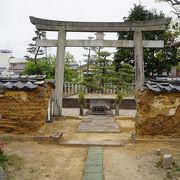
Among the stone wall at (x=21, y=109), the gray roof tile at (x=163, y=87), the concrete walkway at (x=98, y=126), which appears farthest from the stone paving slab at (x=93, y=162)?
the concrete walkway at (x=98, y=126)

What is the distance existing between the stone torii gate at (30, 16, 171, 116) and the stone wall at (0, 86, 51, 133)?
19.7 feet

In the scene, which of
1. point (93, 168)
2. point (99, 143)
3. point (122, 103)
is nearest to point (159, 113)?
point (99, 143)

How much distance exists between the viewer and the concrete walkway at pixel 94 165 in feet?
23.3

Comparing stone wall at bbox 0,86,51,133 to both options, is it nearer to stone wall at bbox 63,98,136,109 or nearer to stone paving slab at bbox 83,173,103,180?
stone paving slab at bbox 83,173,103,180

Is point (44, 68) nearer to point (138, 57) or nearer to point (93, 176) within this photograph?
point (138, 57)

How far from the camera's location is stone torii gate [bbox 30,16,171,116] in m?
17.0

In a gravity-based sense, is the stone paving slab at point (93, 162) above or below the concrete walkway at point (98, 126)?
above

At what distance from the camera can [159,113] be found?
1059 centimetres

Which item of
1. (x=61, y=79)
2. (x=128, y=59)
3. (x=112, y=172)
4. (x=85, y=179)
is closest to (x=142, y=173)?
(x=112, y=172)

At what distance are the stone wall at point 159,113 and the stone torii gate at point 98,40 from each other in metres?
6.29

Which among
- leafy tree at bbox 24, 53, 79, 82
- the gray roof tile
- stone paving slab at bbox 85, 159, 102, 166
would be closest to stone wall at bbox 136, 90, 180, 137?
the gray roof tile

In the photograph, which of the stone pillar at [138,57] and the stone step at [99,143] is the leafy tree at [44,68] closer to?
the stone pillar at [138,57]

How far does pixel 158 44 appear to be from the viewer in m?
17.1

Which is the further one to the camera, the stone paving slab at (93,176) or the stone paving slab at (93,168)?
the stone paving slab at (93,168)
